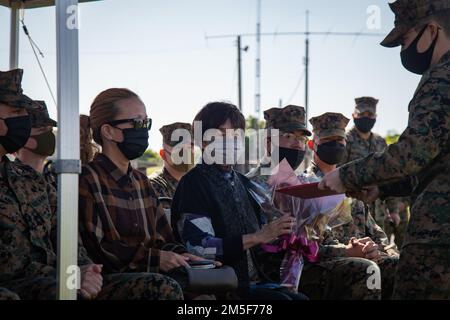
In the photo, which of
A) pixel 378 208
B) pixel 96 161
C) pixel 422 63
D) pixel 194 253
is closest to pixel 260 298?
pixel 194 253

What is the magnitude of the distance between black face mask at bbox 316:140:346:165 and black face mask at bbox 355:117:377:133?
9.61 feet

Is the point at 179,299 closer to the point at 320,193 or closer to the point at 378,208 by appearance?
the point at 320,193

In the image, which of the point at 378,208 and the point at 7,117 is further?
the point at 378,208

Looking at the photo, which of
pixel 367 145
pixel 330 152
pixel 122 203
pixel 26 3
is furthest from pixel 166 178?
pixel 367 145

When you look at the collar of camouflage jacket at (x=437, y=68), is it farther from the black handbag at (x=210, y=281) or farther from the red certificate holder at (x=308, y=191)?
the black handbag at (x=210, y=281)

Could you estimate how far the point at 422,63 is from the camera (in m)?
3.21

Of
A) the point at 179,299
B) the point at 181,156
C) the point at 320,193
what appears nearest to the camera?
the point at 179,299

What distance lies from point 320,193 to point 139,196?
96cm

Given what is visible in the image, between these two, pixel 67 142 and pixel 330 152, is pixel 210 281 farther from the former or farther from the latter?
pixel 330 152

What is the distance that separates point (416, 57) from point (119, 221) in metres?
1.66

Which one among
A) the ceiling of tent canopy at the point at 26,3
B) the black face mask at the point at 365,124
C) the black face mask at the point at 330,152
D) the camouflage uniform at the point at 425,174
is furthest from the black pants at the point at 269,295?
the black face mask at the point at 365,124

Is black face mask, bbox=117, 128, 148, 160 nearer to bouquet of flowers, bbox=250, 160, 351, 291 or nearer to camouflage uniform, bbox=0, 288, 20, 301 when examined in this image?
bouquet of flowers, bbox=250, 160, 351, 291

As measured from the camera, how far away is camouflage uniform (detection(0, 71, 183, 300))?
2.96 metres

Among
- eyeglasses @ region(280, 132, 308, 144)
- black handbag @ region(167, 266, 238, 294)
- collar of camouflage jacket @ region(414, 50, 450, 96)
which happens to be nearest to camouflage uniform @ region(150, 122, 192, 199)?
eyeglasses @ region(280, 132, 308, 144)
